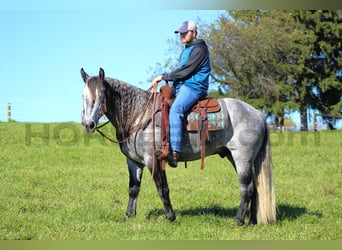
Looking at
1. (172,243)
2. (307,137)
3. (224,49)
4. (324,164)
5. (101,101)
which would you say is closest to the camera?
(172,243)

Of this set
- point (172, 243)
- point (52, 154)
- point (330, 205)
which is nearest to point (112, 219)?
point (172, 243)

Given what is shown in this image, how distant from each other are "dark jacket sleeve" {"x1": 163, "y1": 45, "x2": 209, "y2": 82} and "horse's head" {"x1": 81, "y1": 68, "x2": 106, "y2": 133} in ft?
3.59

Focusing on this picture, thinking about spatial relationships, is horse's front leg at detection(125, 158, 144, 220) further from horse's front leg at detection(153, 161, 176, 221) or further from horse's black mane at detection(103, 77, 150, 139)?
horse's black mane at detection(103, 77, 150, 139)


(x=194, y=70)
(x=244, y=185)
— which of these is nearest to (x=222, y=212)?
(x=244, y=185)

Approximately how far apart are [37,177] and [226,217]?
19.7 feet

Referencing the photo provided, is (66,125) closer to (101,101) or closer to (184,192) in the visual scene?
(184,192)

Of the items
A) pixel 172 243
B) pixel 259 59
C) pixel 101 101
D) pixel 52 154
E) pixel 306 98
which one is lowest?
pixel 172 243

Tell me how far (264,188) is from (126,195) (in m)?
3.46

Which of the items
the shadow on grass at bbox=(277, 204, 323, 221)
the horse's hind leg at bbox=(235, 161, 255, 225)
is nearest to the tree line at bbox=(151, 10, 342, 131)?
the shadow on grass at bbox=(277, 204, 323, 221)

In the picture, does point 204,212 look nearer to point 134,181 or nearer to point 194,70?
point 134,181

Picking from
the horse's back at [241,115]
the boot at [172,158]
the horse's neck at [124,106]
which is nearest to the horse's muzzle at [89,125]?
the horse's neck at [124,106]

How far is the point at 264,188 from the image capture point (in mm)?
6762

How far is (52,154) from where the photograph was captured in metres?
14.5

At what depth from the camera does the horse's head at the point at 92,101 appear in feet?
20.1
